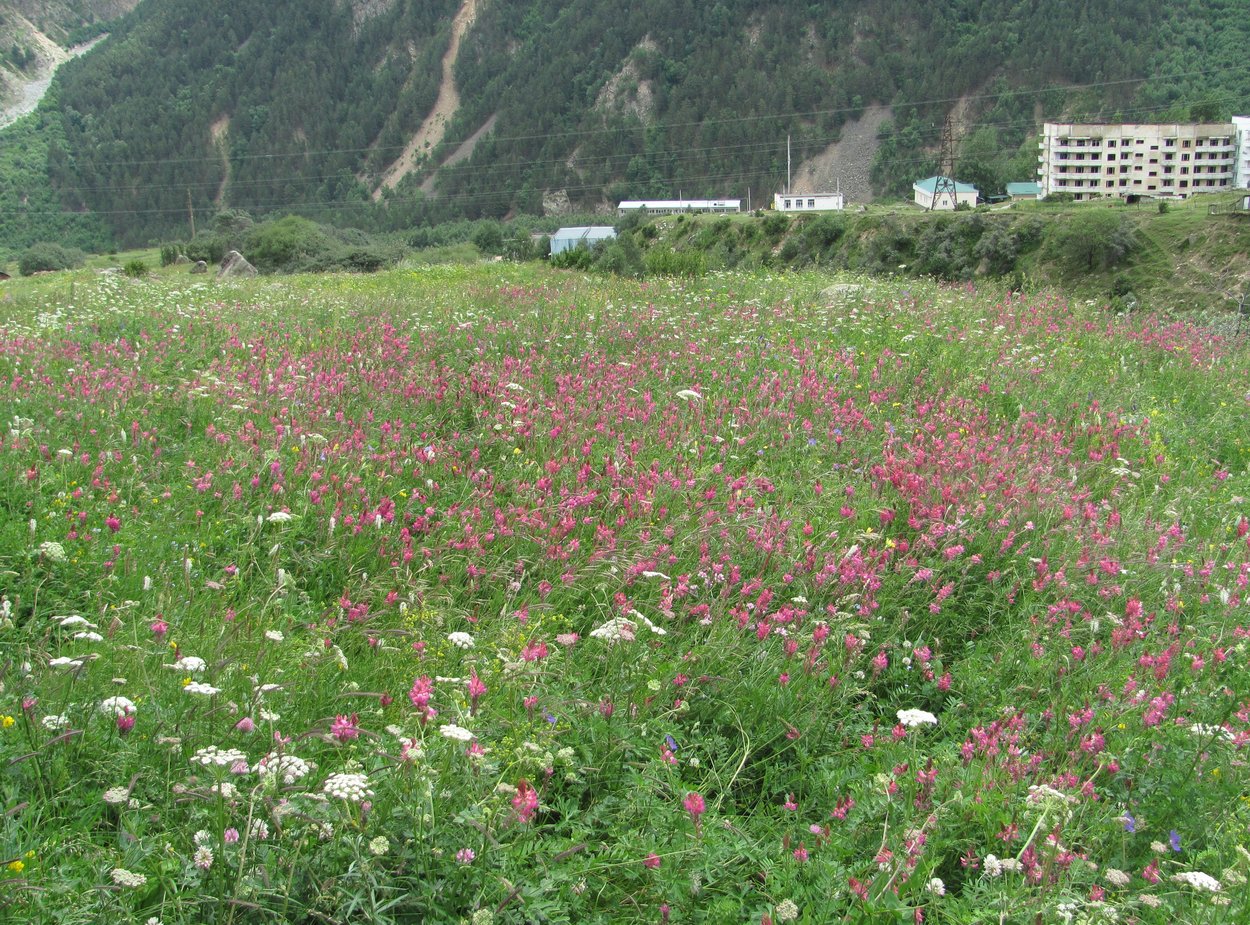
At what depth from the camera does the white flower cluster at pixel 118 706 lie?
2400 mm

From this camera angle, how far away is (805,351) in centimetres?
871

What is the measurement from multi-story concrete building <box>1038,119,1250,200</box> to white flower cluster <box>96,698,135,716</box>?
310 ft

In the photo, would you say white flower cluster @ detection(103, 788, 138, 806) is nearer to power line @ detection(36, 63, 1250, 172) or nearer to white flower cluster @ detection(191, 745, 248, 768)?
white flower cluster @ detection(191, 745, 248, 768)

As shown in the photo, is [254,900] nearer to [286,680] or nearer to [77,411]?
[286,680]

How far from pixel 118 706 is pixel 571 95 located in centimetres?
18140

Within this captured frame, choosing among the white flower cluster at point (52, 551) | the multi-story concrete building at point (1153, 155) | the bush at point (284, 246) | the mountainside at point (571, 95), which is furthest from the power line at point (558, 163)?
the white flower cluster at point (52, 551)

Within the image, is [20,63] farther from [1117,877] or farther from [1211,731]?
[1117,877]

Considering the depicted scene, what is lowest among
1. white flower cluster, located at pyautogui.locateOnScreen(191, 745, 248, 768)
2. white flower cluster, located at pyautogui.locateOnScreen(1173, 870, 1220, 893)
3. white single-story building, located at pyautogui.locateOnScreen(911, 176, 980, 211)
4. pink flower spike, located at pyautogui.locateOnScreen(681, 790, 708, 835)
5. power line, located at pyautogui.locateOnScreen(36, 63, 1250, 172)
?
white flower cluster, located at pyautogui.locateOnScreen(1173, 870, 1220, 893)

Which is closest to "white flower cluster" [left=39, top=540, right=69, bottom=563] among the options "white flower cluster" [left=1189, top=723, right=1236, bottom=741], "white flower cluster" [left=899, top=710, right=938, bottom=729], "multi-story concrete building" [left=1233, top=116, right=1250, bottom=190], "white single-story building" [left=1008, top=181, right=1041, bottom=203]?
"white flower cluster" [left=899, top=710, right=938, bottom=729]

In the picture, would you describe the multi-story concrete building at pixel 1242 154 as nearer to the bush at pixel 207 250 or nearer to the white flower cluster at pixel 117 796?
the bush at pixel 207 250

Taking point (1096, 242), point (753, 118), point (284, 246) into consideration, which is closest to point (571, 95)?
point (753, 118)

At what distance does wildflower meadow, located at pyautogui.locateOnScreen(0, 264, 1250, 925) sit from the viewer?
90.8 inches

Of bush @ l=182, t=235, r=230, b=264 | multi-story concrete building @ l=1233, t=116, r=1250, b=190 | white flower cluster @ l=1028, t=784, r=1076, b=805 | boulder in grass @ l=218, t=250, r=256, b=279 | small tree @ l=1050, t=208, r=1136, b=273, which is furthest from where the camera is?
multi-story concrete building @ l=1233, t=116, r=1250, b=190

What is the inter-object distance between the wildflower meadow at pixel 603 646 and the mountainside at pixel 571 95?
11824 cm
